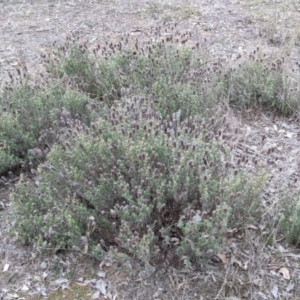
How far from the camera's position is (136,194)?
2648 millimetres

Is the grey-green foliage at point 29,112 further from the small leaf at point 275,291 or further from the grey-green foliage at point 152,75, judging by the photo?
the small leaf at point 275,291

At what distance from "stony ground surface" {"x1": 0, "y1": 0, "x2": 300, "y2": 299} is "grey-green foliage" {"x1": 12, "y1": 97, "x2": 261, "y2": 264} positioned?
0.15m

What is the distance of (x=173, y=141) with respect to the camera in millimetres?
2754

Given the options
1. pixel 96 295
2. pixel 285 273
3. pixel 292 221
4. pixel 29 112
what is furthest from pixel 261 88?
pixel 96 295

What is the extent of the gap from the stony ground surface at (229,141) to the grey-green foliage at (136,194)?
0.15 m

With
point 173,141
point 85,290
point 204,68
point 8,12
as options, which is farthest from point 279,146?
point 8,12

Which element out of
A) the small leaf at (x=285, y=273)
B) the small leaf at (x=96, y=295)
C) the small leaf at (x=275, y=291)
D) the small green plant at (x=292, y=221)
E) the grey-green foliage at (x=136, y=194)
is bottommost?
the small leaf at (x=275, y=291)

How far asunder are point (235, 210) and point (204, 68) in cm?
183

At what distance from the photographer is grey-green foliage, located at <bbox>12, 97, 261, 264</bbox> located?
253 centimetres

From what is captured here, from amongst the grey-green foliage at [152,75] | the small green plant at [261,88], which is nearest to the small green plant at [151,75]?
the grey-green foliage at [152,75]

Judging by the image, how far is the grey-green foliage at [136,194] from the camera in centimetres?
253

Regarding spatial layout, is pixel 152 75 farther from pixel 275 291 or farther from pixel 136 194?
pixel 275 291

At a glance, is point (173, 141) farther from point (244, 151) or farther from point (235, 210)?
point (244, 151)

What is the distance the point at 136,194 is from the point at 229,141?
3.37 ft
